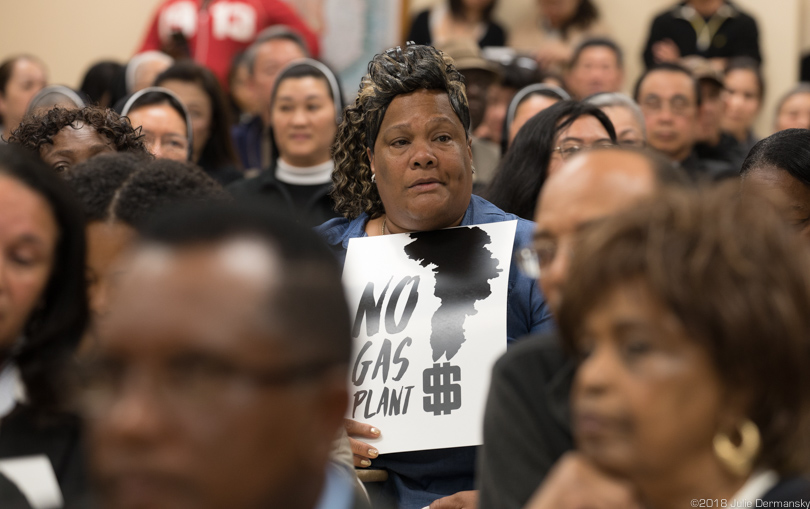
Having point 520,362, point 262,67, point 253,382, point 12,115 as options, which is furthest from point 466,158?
point 12,115

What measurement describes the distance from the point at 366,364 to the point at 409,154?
693mm

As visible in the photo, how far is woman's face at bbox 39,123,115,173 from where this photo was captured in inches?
123

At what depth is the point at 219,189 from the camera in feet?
8.67

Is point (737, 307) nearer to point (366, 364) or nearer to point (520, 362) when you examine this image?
point (520, 362)

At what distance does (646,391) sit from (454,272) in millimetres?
1565

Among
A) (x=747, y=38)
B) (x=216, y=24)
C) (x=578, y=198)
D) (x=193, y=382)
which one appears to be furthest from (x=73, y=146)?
(x=747, y=38)

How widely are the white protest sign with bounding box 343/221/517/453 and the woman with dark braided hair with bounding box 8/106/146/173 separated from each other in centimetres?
83

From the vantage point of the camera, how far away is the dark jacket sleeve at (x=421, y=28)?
787cm

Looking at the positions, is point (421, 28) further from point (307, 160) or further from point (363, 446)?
point (363, 446)

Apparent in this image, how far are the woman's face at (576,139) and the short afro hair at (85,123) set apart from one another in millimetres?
1493

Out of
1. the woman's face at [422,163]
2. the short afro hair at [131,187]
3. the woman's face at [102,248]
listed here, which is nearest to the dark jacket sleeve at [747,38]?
the woman's face at [422,163]

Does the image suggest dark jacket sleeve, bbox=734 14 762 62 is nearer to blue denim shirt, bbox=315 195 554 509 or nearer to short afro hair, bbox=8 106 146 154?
blue denim shirt, bbox=315 195 554 509

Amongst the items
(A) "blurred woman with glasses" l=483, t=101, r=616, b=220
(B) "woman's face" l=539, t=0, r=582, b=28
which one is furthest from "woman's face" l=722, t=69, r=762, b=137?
(A) "blurred woman with glasses" l=483, t=101, r=616, b=220

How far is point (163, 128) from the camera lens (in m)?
4.32
